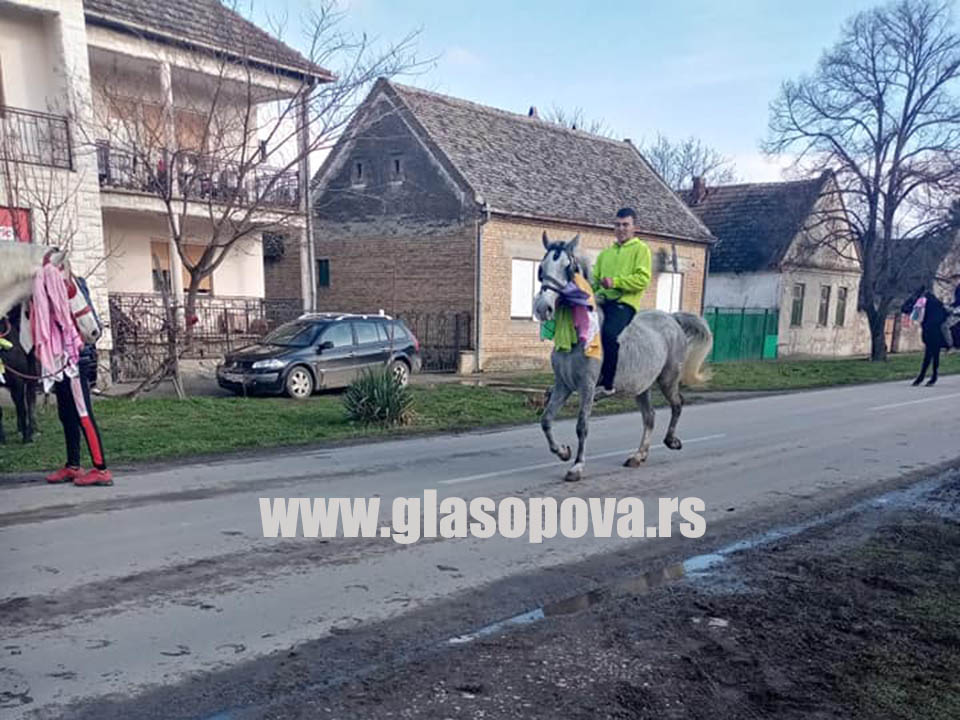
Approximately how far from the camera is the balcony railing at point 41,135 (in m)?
14.9

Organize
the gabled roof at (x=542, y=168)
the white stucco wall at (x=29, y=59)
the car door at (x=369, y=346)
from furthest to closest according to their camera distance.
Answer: the gabled roof at (x=542, y=168)
the car door at (x=369, y=346)
the white stucco wall at (x=29, y=59)

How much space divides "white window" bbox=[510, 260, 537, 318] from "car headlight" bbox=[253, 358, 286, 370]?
9.90 meters

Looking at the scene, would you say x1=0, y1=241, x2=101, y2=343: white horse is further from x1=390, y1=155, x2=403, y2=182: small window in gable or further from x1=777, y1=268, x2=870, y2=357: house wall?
x1=777, y1=268, x2=870, y2=357: house wall

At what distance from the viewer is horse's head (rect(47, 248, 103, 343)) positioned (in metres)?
6.55

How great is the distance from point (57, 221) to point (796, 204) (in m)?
27.7

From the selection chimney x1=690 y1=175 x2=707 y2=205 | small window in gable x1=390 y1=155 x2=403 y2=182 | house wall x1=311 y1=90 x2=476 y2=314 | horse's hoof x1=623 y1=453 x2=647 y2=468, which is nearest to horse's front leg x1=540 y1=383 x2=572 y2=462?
horse's hoof x1=623 y1=453 x2=647 y2=468

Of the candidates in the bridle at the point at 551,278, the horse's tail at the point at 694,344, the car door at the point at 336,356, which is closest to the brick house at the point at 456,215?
the car door at the point at 336,356

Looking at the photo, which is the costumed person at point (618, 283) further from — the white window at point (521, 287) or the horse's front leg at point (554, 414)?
the white window at point (521, 287)

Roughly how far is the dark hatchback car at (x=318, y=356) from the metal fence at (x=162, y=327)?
1580mm

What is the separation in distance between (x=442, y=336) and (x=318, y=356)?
7.74 metres

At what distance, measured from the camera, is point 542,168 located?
25906 millimetres

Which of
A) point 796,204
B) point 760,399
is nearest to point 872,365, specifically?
point 796,204

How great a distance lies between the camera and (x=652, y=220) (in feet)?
92.5

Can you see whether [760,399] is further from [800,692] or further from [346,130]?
[800,692]
